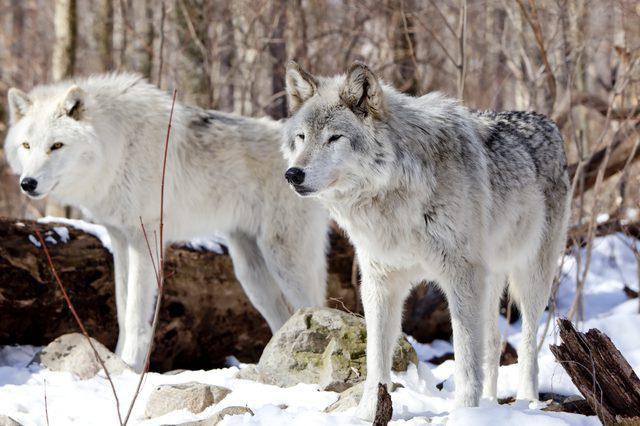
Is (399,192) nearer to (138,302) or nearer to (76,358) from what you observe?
(138,302)

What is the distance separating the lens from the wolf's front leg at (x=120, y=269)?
566cm

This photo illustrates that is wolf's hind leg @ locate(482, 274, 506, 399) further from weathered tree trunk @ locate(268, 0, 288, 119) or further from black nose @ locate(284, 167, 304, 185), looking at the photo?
weathered tree trunk @ locate(268, 0, 288, 119)

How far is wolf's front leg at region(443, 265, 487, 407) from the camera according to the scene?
3.41 m

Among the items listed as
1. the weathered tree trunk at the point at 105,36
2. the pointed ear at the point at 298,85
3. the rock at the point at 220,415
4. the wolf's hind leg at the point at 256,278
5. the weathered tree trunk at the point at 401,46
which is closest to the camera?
the rock at the point at 220,415

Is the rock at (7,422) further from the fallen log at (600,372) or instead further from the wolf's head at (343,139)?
the fallen log at (600,372)

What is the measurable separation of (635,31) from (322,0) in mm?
4804

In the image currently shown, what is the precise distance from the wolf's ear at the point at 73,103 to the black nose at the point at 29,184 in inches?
27.1

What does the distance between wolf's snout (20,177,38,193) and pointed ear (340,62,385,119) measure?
274cm

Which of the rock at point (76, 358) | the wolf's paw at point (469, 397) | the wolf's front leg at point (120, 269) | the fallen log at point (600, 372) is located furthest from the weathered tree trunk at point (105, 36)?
the fallen log at point (600, 372)

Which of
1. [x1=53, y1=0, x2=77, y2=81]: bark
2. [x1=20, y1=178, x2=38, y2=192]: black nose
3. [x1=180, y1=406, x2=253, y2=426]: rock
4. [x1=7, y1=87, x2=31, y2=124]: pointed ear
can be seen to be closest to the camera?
[x1=180, y1=406, x2=253, y2=426]: rock

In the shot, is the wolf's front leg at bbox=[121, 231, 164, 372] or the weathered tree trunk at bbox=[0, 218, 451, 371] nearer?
the wolf's front leg at bbox=[121, 231, 164, 372]

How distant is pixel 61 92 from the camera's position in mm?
5676

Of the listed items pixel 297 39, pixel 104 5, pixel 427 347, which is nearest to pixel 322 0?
pixel 297 39

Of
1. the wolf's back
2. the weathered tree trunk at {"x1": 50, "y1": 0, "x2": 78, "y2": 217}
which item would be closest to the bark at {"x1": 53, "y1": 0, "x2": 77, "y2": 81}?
the weathered tree trunk at {"x1": 50, "y1": 0, "x2": 78, "y2": 217}
